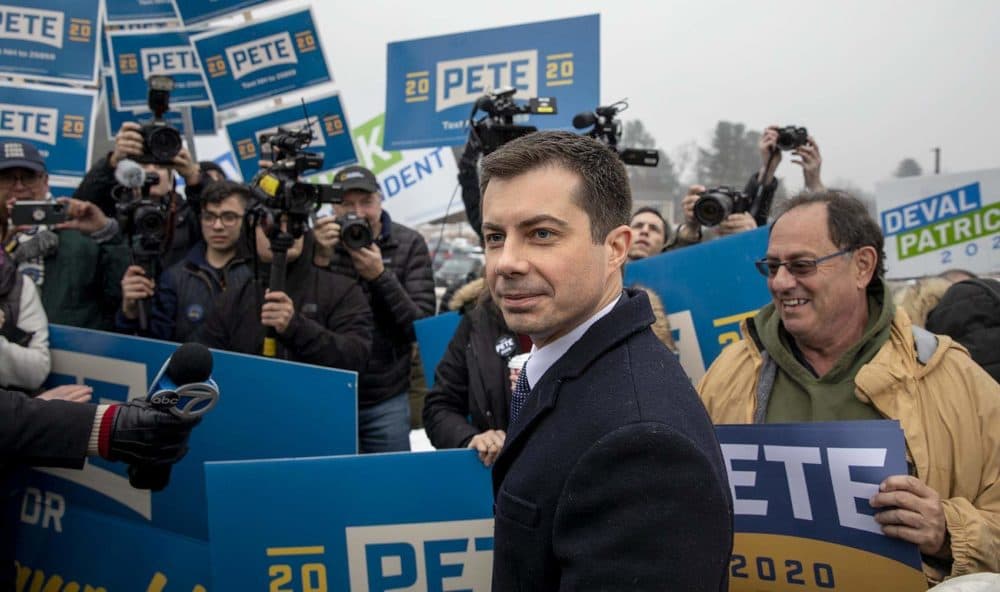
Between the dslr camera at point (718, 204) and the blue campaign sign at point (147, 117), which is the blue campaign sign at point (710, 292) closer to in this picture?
the dslr camera at point (718, 204)

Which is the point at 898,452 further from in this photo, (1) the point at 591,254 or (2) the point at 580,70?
(2) the point at 580,70

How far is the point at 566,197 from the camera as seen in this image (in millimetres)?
1480

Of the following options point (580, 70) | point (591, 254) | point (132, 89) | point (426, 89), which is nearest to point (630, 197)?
A: point (591, 254)

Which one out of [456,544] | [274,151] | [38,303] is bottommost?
[456,544]

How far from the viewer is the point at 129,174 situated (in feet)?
13.0

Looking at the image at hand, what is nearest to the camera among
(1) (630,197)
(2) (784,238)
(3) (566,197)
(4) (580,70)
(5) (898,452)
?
(3) (566,197)

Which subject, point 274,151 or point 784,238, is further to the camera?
point 274,151

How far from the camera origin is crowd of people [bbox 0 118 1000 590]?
51.3 inches

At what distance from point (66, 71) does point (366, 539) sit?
17.1ft

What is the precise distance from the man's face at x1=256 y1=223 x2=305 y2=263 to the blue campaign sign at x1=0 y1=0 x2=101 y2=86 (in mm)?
3250

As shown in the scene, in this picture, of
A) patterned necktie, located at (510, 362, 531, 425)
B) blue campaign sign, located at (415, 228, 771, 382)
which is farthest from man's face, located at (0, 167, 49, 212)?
patterned necktie, located at (510, 362, 531, 425)

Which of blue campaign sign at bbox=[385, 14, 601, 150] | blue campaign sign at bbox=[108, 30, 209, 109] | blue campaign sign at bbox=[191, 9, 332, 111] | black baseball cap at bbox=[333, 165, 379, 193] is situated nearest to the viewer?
black baseball cap at bbox=[333, 165, 379, 193]

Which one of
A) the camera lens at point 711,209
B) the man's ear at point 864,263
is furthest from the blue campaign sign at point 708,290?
the man's ear at point 864,263

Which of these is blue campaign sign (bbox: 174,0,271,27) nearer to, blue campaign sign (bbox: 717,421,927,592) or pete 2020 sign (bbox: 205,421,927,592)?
pete 2020 sign (bbox: 205,421,927,592)
